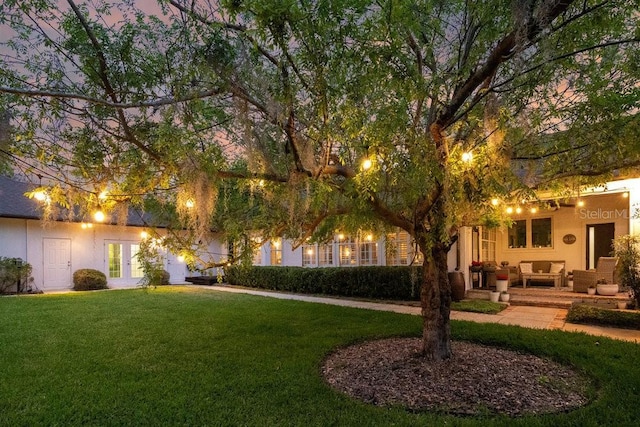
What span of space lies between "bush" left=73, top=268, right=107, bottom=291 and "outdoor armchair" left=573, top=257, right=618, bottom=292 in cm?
1677

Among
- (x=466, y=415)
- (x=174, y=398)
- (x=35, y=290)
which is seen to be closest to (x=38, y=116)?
(x=174, y=398)

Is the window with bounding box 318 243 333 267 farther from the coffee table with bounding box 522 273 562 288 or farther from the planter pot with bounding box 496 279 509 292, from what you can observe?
the coffee table with bounding box 522 273 562 288

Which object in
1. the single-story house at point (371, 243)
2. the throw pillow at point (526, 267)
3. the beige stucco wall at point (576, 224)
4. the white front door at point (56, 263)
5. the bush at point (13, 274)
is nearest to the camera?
the single-story house at point (371, 243)

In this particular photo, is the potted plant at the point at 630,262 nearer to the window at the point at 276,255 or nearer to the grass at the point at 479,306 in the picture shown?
the grass at the point at 479,306

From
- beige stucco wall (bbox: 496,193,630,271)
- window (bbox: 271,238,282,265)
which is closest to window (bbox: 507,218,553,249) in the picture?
beige stucco wall (bbox: 496,193,630,271)

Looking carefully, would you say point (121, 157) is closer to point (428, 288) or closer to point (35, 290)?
point (428, 288)

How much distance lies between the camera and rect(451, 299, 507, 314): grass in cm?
872

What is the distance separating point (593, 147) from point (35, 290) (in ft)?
57.1

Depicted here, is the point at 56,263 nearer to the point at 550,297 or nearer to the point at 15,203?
the point at 15,203

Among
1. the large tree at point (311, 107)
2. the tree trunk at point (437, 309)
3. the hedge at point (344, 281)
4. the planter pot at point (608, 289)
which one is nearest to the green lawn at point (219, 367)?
the tree trunk at point (437, 309)

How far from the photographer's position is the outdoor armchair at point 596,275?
9391 millimetres

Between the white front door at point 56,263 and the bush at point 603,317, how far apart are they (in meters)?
17.2

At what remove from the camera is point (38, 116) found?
4.24m

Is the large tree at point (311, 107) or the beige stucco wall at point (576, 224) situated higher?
the large tree at point (311, 107)
